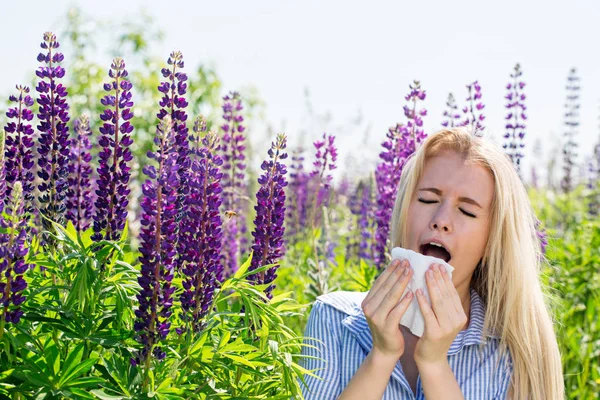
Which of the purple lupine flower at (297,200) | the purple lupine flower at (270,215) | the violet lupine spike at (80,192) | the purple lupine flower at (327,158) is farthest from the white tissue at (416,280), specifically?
the purple lupine flower at (297,200)

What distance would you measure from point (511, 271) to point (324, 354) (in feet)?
2.75

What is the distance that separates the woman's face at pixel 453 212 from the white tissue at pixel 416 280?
0.70ft

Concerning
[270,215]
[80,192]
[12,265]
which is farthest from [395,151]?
[12,265]

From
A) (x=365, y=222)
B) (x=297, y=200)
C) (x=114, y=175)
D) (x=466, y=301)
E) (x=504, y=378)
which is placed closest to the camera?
(x=114, y=175)

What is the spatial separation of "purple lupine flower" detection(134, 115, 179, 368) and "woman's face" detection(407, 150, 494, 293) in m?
0.99

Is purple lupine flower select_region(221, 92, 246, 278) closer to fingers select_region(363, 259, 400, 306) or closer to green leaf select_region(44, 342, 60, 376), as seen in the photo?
fingers select_region(363, 259, 400, 306)

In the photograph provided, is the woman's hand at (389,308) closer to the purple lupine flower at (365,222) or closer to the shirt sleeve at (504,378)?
the shirt sleeve at (504,378)

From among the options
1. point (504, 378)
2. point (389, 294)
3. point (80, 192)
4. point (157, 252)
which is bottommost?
point (504, 378)

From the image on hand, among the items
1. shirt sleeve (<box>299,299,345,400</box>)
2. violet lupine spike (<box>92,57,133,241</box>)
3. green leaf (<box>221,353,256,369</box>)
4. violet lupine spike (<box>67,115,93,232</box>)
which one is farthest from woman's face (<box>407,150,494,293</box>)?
violet lupine spike (<box>67,115,93,232</box>)

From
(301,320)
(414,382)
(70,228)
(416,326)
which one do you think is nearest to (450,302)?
(416,326)

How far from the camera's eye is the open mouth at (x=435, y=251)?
2.93 metres

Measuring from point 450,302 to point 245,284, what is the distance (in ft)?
2.34

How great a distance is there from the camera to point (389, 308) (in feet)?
8.67

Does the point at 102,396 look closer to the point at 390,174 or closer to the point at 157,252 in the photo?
the point at 157,252
